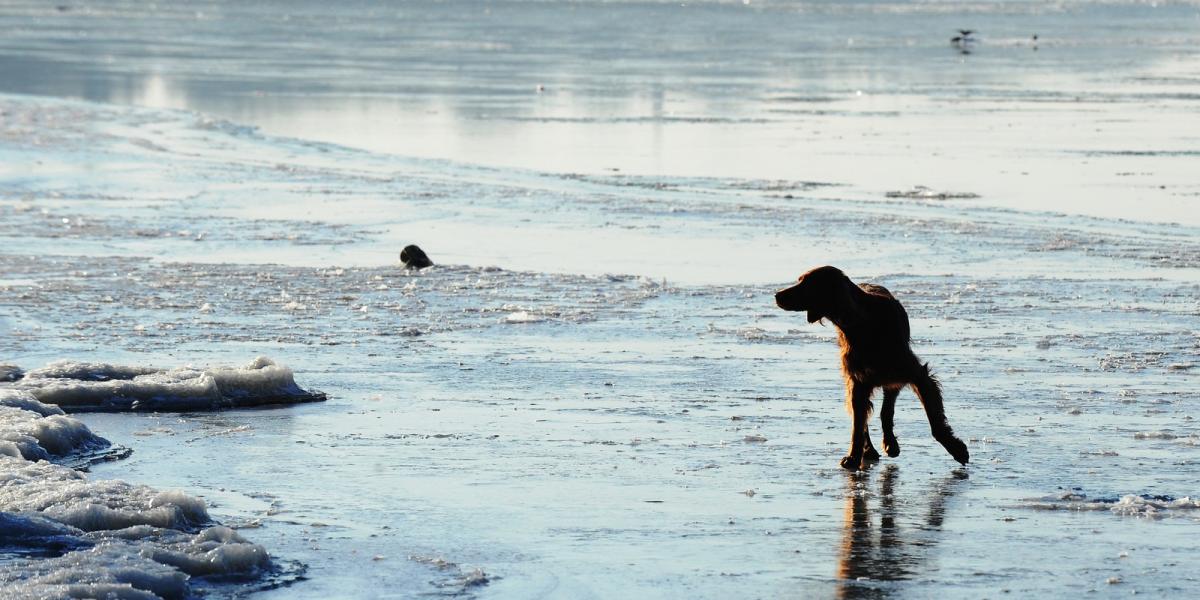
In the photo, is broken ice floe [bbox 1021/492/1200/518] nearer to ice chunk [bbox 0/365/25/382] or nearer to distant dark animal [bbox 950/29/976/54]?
ice chunk [bbox 0/365/25/382]

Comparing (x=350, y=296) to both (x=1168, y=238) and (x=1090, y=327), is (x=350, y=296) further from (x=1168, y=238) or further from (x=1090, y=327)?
(x=1168, y=238)

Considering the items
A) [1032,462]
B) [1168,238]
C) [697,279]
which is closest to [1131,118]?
[1168,238]

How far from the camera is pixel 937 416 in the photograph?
26.5ft

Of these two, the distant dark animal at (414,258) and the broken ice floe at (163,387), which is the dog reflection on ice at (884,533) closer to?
the broken ice floe at (163,387)

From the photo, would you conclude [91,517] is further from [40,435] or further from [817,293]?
[817,293]

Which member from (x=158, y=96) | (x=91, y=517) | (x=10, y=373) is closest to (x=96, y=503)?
(x=91, y=517)

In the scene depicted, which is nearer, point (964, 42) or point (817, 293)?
point (817, 293)

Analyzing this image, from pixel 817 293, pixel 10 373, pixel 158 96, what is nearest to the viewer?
pixel 817 293

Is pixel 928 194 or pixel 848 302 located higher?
pixel 928 194

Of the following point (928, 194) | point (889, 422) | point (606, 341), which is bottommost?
point (889, 422)

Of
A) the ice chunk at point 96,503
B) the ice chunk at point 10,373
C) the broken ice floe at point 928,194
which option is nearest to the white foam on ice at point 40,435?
the ice chunk at point 96,503

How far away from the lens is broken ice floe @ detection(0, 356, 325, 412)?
927cm

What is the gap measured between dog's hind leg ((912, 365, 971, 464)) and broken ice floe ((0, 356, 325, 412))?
3.16 m

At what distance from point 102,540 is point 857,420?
3.30 m
